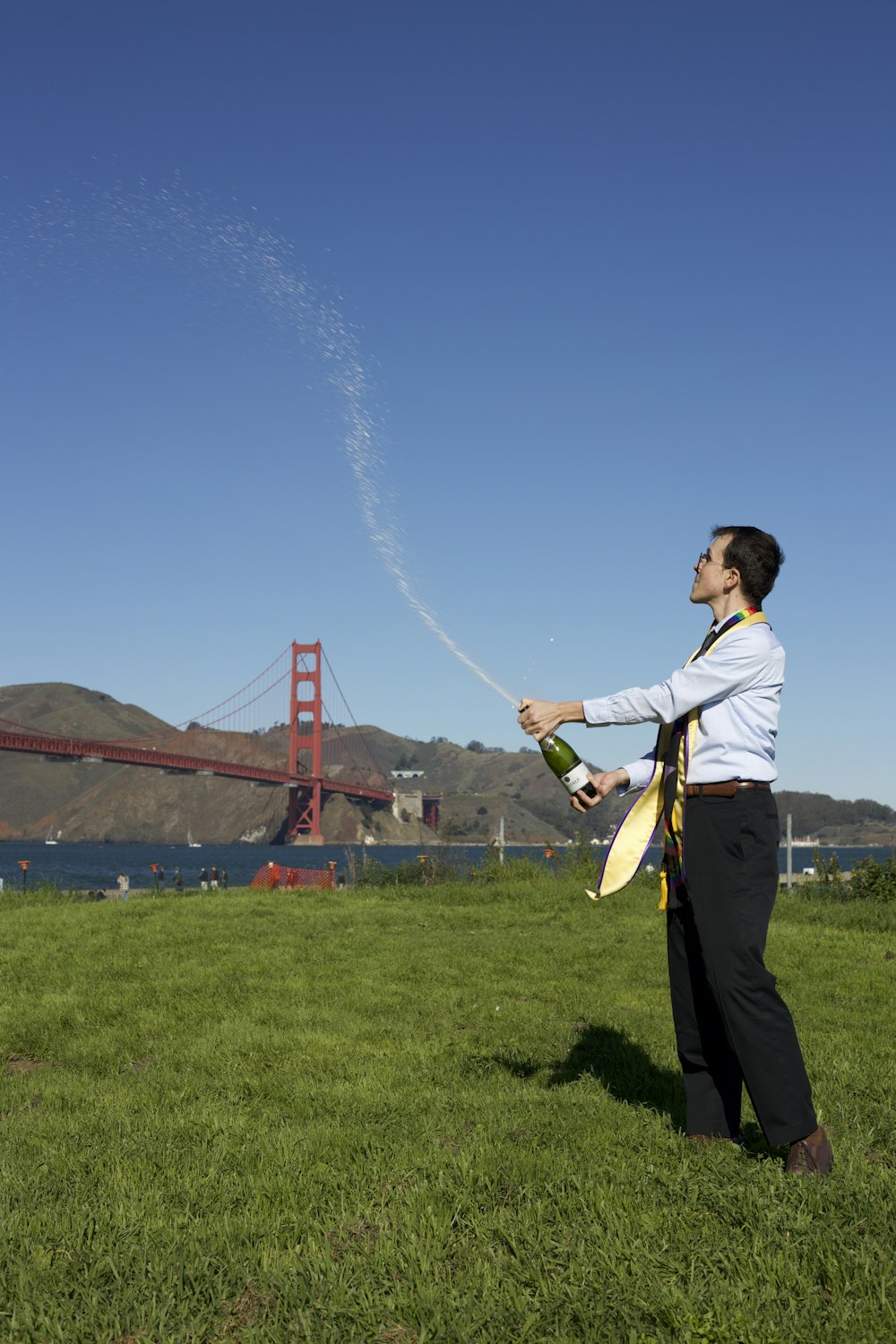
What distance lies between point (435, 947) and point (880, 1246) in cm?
750

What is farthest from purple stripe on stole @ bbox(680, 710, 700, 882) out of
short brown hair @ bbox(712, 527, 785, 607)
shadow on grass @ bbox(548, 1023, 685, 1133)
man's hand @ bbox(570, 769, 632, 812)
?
shadow on grass @ bbox(548, 1023, 685, 1133)

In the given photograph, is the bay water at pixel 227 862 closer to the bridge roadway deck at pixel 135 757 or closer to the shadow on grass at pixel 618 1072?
the shadow on grass at pixel 618 1072

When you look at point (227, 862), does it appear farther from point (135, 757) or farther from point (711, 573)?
point (711, 573)

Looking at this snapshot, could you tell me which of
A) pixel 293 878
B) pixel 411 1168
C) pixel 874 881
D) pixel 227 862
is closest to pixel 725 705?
pixel 411 1168

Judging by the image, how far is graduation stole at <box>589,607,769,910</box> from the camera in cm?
438

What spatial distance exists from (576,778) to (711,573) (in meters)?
1.01

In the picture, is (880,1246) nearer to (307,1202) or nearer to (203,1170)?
(307,1202)

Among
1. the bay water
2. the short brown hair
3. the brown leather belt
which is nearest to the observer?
the brown leather belt

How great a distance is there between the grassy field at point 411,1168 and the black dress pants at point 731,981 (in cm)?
22

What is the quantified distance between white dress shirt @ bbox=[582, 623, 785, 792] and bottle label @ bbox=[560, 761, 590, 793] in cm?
33

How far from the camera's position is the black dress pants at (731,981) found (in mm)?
3918

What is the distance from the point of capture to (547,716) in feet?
14.2

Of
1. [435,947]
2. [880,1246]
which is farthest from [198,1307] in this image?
[435,947]

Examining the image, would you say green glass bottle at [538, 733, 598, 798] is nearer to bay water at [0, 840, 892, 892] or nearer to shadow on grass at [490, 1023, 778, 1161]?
bay water at [0, 840, 892, 892]
